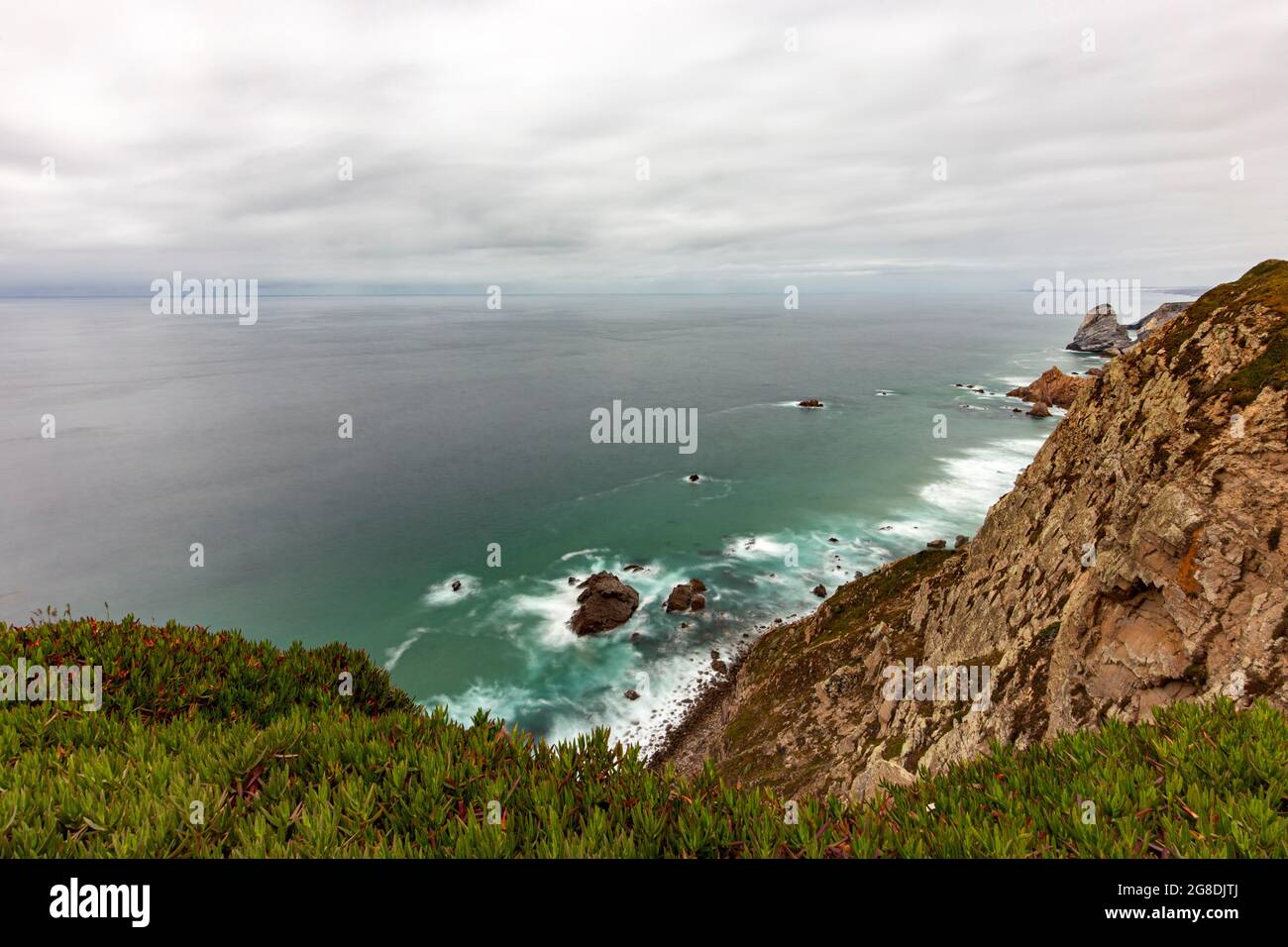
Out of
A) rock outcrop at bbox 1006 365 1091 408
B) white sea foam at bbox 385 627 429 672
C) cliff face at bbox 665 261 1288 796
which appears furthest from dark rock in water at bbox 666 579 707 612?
rock outcrop at bbox 1006 365 1091 408

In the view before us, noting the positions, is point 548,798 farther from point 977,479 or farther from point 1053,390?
point 1053,390

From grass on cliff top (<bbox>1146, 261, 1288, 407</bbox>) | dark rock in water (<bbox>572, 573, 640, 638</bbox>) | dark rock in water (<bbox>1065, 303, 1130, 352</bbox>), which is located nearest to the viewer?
grass on cliff top (<bbox>1146, 261, 1288, 407</bbox>)

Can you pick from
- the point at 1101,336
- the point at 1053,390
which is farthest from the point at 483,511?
the point at 1101,336

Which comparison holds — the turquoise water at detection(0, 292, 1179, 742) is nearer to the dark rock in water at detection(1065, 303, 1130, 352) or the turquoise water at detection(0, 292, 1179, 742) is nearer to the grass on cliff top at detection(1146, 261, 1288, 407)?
the grass on cliff top at detection(1146, 261, 1288, 407)

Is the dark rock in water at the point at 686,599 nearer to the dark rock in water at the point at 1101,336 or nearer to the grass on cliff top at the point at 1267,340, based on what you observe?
the grass on cliff top at the point at 1267,340

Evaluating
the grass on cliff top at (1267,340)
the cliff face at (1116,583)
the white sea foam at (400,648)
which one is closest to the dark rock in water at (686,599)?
the cliff face at (1116,583)
